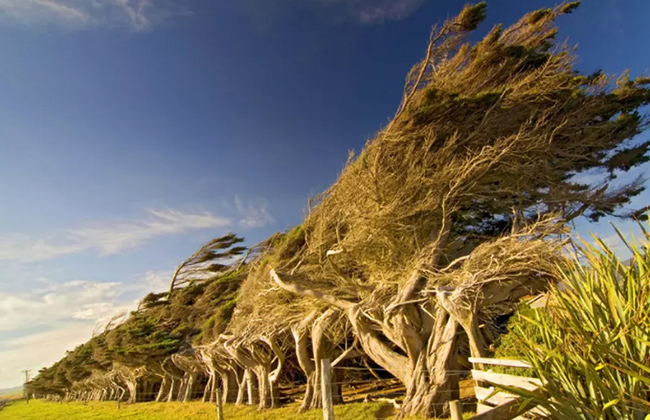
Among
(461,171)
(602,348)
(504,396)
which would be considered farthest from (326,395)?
(461,171)

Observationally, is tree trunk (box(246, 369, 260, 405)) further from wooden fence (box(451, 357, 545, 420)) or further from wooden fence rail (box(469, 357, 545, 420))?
wooden fence rail (box(469, 357, 545, 420))

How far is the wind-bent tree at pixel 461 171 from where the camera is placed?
9.97 metres

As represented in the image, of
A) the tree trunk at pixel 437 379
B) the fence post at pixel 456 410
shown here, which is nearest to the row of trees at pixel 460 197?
the tree trunk at pixel 437 379

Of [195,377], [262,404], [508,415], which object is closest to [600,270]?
[508,415]

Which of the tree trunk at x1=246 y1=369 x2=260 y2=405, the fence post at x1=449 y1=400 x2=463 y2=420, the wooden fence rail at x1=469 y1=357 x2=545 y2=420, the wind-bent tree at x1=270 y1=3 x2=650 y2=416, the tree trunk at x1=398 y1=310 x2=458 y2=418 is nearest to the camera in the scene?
the wooden fence rail at x1=469 y1=357 x2=545 y2=420

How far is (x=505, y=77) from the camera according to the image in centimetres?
1134

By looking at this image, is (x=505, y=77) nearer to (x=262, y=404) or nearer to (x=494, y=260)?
(x=494, y=260)

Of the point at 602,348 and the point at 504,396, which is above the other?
the point at 602,348

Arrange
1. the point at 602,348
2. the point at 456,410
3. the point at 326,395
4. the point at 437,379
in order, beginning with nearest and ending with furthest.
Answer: the point at 602,348
the point at 456,410
the point at 326,395
the point at 437,379

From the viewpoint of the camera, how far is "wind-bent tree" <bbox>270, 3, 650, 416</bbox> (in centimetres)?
997

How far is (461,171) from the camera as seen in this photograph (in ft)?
34.0

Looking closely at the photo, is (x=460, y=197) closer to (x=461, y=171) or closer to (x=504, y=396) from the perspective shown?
(x=461, y=171)

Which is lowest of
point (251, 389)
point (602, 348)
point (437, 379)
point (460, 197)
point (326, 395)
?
point (251, 389)

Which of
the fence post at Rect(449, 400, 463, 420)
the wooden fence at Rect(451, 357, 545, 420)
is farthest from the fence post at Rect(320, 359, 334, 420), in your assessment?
the fence post at Rect(449, 400, 463, 420)
